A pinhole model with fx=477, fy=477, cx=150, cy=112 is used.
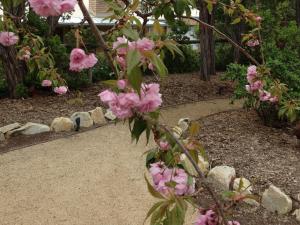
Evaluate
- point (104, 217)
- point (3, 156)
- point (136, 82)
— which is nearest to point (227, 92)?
point (3, 156)

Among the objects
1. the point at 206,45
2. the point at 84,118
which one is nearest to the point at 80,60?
the point at 84,118

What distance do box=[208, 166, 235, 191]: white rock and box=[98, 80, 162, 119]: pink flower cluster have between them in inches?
123

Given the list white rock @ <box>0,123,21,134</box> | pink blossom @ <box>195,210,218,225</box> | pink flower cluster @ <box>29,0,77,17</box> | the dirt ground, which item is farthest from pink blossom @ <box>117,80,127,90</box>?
Answer: white rock @ <box>0,123,21,134</box>

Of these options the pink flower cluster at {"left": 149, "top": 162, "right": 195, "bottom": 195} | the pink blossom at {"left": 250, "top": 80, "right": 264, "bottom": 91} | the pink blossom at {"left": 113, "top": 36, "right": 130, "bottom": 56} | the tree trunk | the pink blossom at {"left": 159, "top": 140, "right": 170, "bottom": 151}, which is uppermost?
the pink blossom at {"left": 113, "top": 36, "right": 130, "bottom": 56}

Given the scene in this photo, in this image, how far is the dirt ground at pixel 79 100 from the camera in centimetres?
710

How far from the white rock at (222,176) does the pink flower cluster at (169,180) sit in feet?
9.20

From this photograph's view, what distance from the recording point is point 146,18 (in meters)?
1.90

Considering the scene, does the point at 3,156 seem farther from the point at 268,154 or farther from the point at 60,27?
the point at 60,27

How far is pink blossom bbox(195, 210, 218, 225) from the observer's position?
4.33 ft

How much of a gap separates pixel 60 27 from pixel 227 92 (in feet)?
13.7

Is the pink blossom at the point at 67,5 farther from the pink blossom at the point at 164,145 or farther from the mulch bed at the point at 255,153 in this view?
the mulch bed at the point at 255,153

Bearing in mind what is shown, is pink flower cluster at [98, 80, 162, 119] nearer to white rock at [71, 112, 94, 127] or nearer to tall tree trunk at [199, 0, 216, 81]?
white rock at [71, 112, 94, 127]

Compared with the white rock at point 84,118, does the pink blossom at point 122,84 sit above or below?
above

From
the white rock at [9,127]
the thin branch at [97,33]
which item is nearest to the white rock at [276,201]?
the thin branch at [97,33]
